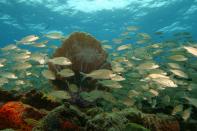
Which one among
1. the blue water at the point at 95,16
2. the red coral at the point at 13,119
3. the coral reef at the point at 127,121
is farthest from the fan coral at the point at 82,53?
the blue water at the point at 95,16

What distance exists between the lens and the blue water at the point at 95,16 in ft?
73.8

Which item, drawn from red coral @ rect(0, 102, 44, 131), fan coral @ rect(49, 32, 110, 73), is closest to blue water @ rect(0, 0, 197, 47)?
fan coral @ rect(49, 32, 110, 73)

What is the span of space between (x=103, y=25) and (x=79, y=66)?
19745 mm

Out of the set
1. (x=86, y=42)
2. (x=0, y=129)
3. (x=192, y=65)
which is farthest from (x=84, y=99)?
(x=192, y=65)

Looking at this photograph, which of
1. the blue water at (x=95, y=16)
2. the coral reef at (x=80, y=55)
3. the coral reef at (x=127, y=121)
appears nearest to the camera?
the coral reef at (x=127, y=121)

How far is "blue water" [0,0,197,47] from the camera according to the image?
2248 cm

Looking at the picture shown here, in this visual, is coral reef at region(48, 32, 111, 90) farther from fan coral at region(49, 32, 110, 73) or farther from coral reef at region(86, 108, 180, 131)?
coral reef at region(86, 108, 180, 131)

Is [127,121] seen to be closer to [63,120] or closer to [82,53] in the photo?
[63,120]

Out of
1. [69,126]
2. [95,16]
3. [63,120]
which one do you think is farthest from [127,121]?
[95,16]

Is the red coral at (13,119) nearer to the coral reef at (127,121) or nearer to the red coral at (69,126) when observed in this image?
the red coral at (69,126)

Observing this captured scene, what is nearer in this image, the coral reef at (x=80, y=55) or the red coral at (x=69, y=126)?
the red coral at (x=69, y=126)

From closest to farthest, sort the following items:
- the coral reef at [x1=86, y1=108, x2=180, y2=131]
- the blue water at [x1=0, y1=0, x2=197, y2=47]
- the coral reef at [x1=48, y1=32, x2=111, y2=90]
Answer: the coral reef at [x1=86, y1=108, x2=180, y2=131] → the coral reef at [x1=48, y1=32, x2=111, y2=90] → the blue water at [x1=0, y1=0, x2=197, y2=47]

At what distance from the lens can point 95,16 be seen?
993 inches

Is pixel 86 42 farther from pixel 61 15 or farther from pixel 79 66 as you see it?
pixel 61 15
